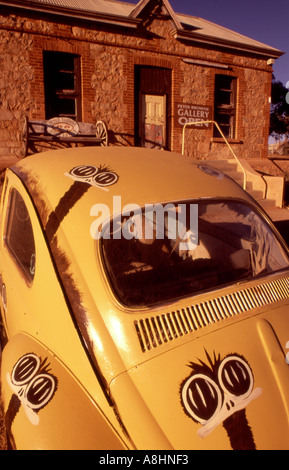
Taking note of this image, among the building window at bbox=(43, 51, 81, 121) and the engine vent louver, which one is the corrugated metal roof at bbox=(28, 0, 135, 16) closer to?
the building window at bbox=(43, 51, 81, 121)

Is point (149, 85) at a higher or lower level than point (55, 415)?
higher

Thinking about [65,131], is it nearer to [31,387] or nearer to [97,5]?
[97,5]

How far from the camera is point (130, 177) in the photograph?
203 cm

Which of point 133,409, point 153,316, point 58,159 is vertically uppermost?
point 58,159

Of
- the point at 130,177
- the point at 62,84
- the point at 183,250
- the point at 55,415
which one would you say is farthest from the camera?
the point at 62,84

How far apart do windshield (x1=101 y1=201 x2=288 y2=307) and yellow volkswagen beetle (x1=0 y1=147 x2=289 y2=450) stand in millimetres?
11

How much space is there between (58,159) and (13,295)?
1.01 metres

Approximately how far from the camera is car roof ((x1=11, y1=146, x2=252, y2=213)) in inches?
76.1

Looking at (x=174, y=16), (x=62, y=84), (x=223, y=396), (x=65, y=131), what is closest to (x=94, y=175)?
(x=223, y=396)

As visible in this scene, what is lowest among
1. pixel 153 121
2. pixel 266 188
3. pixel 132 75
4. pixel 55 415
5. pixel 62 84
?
pixel 55 415

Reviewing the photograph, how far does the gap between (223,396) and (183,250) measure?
4.69 feet

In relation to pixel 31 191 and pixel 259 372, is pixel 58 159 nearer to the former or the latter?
pixel 31 191

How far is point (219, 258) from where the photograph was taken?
2289 millimetres

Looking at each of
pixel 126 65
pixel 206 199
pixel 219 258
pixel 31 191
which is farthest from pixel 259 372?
pixel 126 65
